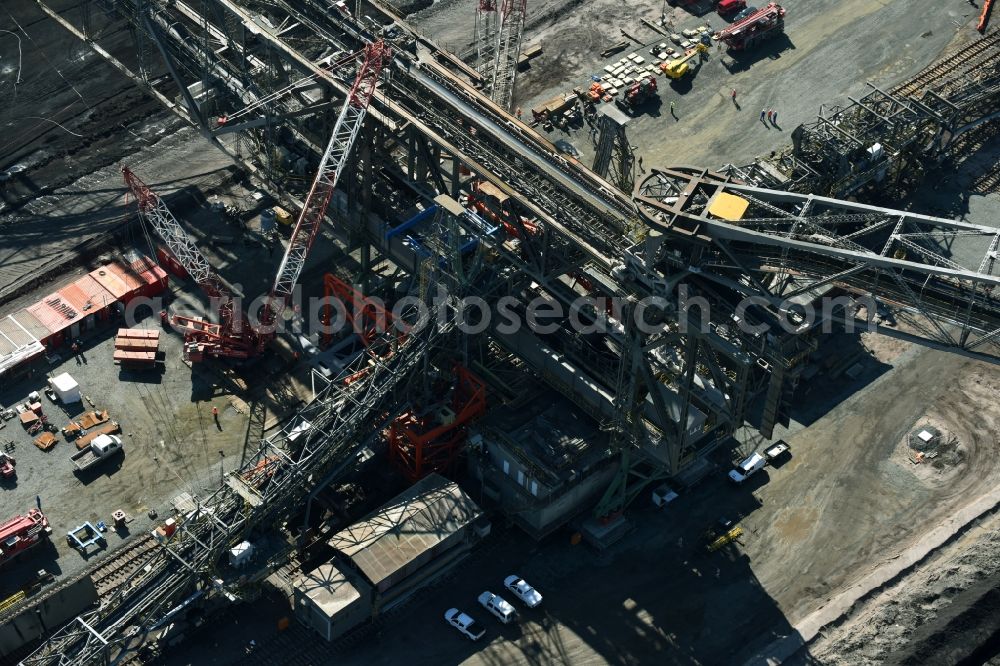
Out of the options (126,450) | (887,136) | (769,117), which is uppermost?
(126,450)

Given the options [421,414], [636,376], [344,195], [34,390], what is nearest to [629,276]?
[636,376]

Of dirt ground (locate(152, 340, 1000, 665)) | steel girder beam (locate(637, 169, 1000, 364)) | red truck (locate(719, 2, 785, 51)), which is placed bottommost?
dirt ground (locate(152, 340, 1000, 665))

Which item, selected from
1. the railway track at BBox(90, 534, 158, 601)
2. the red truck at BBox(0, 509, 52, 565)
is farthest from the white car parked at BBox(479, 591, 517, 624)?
the red truck at BBox(0, 509, 52, 565)

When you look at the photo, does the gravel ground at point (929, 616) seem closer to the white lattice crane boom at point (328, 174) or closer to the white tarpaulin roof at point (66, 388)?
the white lattice crane boom at point (328, 174)

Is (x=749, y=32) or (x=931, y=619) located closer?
(x=931, y=619)

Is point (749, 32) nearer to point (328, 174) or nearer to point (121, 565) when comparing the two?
point (328, 174)

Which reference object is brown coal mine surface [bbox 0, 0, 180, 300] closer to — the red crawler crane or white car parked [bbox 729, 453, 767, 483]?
the red crawler crane

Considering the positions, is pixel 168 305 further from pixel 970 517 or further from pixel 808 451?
pixel 970 517

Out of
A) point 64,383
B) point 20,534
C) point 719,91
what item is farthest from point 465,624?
point 719,91
